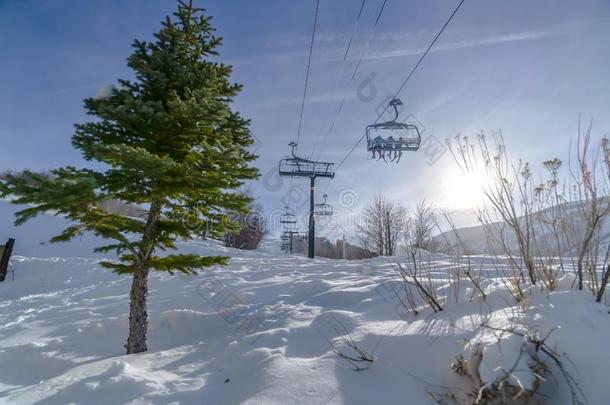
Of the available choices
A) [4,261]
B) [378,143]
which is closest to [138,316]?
[378,143]

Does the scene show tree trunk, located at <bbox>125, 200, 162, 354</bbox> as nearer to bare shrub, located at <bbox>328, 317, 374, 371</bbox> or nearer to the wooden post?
bare shrub, located at <bbox>328, 317, 374, 371</bbox>

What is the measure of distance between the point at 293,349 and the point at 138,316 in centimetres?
229

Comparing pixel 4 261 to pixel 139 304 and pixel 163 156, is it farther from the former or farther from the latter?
pixel 163 156

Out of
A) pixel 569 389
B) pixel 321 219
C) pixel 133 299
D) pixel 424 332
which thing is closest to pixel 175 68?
pixel 133 299

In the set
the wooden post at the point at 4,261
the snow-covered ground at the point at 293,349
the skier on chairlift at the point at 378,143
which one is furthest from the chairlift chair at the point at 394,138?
the wooden post at the point at 4,261

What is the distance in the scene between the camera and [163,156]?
3.72 meters

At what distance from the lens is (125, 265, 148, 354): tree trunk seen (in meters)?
3.99

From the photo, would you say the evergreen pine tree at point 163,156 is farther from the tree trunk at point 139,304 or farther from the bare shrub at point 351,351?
the bare shrub at point 351,351

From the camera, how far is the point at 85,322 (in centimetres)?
543

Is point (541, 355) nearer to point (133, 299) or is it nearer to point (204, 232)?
point (204, 232)

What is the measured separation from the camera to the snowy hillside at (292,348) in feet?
7.23

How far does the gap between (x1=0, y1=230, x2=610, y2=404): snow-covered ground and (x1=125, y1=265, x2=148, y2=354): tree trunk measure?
0.20 meters

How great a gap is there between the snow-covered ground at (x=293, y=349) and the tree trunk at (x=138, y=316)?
199 mm

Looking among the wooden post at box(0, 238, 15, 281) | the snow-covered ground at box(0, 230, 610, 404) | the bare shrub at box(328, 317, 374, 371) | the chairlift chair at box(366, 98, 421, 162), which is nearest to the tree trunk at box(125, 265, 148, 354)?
the snow-covered ground at box(0, 230, 610, 404)
